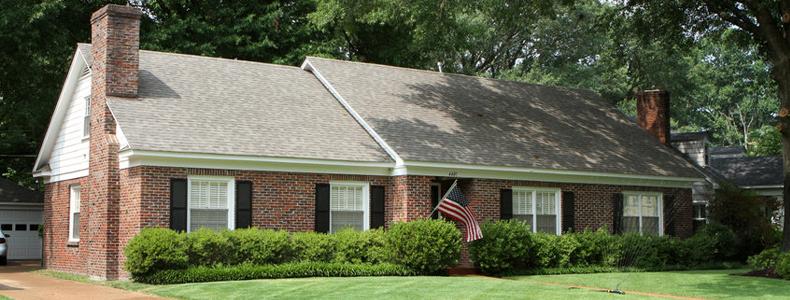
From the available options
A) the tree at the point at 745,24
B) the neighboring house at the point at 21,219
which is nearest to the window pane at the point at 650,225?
the tree at the point at 745,24

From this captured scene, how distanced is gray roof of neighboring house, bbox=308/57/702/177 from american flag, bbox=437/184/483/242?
103cm

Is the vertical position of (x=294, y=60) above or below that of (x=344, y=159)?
above

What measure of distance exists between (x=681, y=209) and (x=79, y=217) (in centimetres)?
1739

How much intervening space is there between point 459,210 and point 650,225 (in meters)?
7.98

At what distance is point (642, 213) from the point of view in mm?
26906

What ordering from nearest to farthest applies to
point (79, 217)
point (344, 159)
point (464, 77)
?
point (344, 159) < point (79, 217) < point (464, 77)

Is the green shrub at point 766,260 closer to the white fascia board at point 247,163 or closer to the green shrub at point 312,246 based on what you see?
the white fascia board at point 247,163

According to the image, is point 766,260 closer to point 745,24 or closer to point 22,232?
point 745,24

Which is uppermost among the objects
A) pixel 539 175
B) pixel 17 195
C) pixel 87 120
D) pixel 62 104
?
pixel 62 104

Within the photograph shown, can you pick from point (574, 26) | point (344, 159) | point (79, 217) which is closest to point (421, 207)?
point (344, 159)

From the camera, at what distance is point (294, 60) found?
3250 cm

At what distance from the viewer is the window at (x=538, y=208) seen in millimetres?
24156

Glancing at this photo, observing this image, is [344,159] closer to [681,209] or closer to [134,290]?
[134,290]

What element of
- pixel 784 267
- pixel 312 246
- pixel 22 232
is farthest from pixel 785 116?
pixel 22 232
